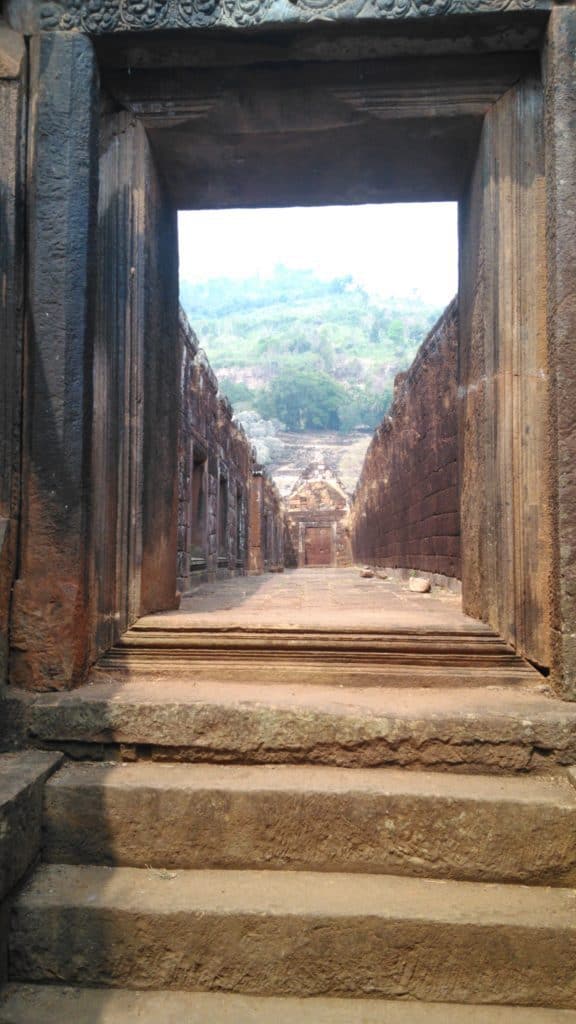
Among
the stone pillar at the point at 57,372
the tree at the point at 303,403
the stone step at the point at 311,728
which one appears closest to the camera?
the stone step at the point at 311,728

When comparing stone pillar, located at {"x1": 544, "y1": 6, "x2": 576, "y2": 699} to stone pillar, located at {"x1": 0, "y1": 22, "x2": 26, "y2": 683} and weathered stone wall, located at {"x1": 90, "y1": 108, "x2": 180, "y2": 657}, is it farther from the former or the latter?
stone pillar, located at {"x1": 0, "y1": 22, "x2": 26, "y2": 683}

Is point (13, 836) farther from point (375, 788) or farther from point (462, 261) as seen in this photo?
point (462, 261)

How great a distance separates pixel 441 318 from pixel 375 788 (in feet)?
18.5

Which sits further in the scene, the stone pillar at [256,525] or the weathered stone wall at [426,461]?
the stone pillar at [256,525]

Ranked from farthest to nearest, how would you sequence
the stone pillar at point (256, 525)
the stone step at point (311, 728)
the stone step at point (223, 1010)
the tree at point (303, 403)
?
the tree at point (303, 403) → the stone pillar at point (256, 525) → the stone step at point (311, 728) → the stone step at point (223, 1010)

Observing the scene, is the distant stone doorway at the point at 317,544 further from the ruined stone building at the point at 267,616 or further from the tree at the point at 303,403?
the tree at the point at 303,403

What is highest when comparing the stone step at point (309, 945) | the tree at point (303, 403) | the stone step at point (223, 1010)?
the tree at point (303, 403)

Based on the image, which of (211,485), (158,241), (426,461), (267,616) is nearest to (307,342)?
(211,485)

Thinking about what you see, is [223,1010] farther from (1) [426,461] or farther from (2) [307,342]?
(2) [307,342]

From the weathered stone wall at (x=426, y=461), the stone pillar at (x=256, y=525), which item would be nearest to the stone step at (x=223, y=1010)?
the weathered stone wall at (x=426, y=461)

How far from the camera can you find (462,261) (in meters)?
4.02

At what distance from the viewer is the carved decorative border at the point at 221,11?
280cm

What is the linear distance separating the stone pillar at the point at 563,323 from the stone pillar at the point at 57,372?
6.48ft

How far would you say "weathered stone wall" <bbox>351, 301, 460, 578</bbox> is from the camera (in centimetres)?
659
